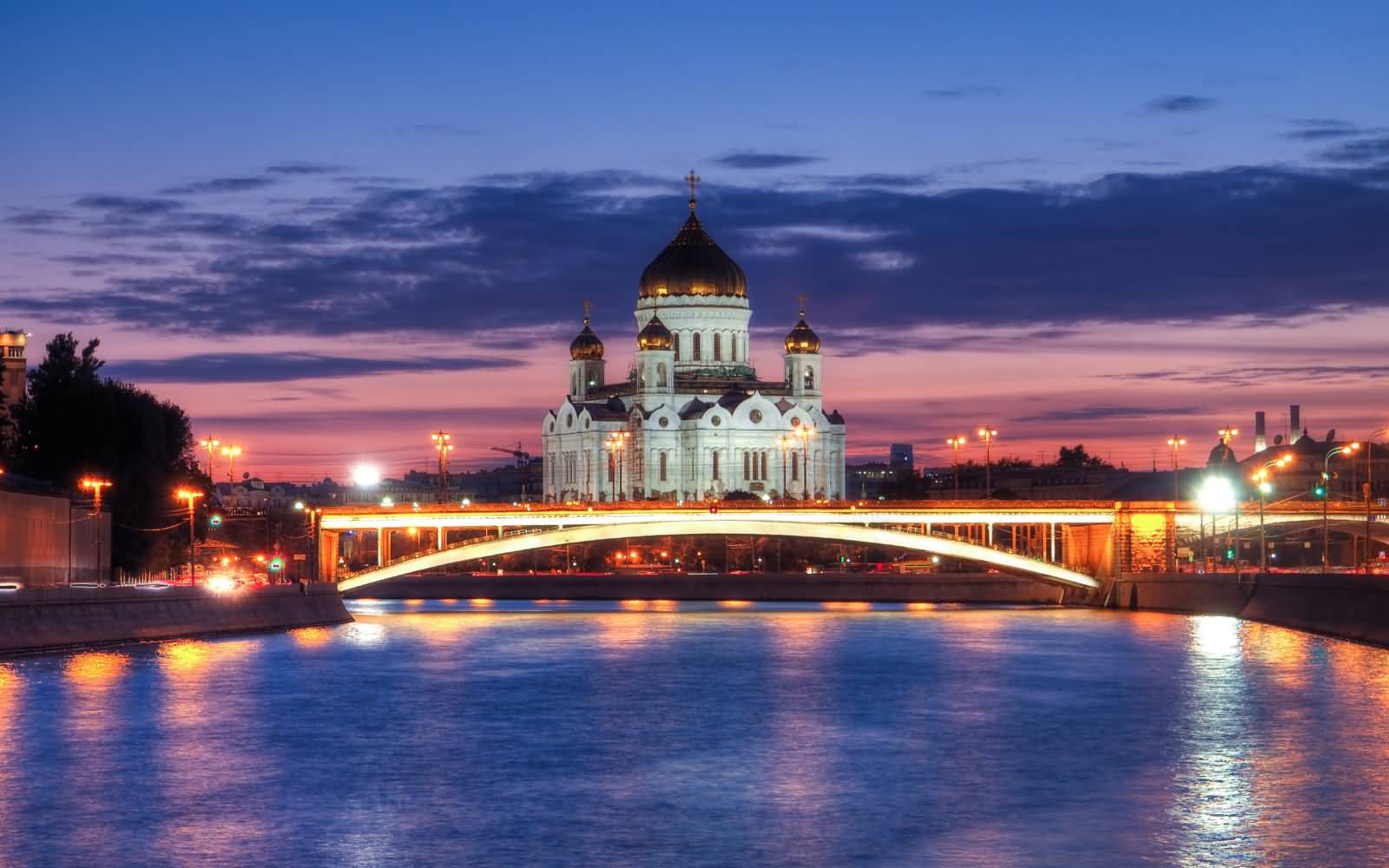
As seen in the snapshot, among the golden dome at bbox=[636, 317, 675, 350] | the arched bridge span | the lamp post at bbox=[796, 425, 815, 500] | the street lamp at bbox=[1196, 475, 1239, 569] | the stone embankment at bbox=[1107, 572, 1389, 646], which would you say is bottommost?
the stone embankment at bbox=[1107, 572, 1389, 646]

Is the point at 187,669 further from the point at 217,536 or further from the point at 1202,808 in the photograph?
the point at 217,536

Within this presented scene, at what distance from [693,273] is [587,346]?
9.66 m

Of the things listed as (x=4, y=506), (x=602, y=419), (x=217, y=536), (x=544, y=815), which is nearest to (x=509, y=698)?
(x=544, y=815)

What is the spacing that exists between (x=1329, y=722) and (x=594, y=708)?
1259cm

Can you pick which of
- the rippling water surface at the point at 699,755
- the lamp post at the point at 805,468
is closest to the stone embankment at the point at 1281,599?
the rippling water surface at the point at 699,755

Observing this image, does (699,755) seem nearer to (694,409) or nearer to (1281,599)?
(1281,599)

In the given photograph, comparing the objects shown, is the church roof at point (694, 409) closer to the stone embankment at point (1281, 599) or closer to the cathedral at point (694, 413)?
the cathedral at point (694, 413)

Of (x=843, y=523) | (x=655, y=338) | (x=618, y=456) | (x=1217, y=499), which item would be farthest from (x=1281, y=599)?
(x=655, y=338)

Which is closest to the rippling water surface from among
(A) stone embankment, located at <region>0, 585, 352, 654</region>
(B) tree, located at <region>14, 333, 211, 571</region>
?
(A) stone embankment, located at <region>0, 585, 352, 654</region>

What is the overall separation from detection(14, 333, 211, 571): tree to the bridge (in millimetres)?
6266

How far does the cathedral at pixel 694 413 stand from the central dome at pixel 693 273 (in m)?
0.07

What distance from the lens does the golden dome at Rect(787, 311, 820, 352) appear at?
14188 centimetres

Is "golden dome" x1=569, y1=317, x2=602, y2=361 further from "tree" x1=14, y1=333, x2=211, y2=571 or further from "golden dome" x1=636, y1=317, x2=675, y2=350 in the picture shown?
"tree" x1=14, y1=333, x2=211, y2=571

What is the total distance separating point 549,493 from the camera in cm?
13988
